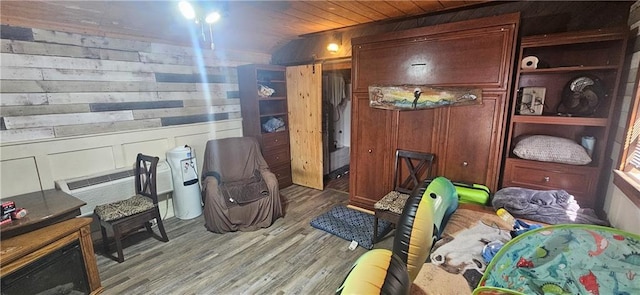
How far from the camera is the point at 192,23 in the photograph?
8.89 feet

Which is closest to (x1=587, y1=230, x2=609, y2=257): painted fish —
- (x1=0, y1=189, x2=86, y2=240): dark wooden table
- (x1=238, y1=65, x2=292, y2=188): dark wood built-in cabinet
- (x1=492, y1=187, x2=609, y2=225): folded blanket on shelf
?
(x1=492, y1=187, x2=609, y2=225): folded blanket on shelf

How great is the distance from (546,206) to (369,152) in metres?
1.64

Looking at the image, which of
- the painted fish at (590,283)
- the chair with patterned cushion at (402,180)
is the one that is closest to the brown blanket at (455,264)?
the painted fish at (590,283)

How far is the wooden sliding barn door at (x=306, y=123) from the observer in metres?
3.68

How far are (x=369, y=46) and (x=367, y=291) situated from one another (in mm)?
2604

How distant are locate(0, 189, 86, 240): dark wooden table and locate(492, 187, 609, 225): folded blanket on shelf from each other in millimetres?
3266

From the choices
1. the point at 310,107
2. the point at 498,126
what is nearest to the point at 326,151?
the point at 310,107

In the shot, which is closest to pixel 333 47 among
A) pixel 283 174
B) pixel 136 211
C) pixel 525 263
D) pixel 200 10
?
pixel 200 10

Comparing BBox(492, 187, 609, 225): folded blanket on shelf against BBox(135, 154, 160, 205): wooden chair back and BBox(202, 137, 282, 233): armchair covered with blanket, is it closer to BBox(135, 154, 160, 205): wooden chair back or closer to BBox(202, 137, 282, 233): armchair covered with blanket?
BBox(202, 137, 282, 233): armchair covered with blanket

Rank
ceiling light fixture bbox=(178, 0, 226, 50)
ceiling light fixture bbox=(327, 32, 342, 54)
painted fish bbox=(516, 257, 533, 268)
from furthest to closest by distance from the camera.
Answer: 1. ceiling light fixture bbox=(327, 32, 342, 54)
2. ceiling light fixture bbox=(178, 0, 226, 50)
3. painted fish bbox=(516, 257, 533, 268)

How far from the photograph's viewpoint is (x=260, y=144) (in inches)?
149

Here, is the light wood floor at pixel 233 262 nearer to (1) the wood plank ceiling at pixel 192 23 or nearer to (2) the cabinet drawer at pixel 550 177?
(2) the cabinet drawer at pixel 550 177

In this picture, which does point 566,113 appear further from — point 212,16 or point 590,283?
point 212,16

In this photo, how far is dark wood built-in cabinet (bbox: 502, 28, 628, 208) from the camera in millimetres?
1977
